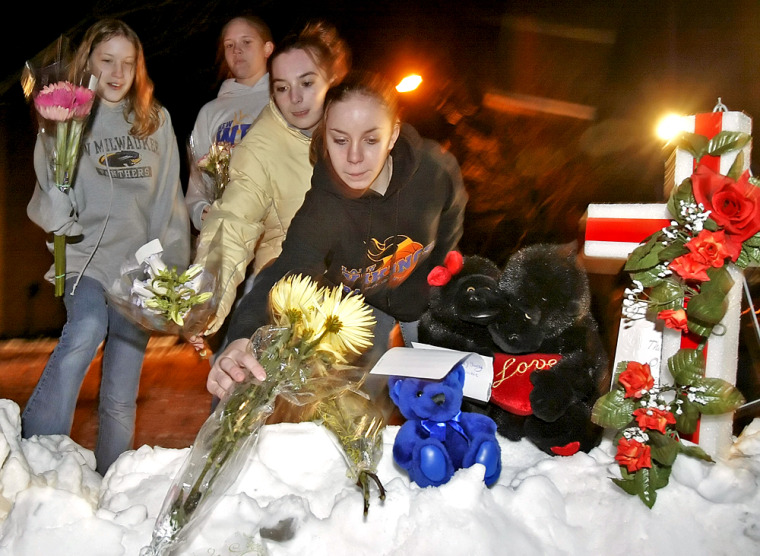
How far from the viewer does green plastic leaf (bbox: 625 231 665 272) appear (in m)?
1.34

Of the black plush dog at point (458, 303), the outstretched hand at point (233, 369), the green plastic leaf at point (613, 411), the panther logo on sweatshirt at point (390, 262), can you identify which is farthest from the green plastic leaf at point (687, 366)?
the outstretched hand at point (233, 369)

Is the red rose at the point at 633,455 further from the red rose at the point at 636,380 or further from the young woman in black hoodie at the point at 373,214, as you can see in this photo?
the young woman in black hoodie at the point at 373,214

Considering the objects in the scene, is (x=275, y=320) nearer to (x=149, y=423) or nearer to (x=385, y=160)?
(x=385, y=160)

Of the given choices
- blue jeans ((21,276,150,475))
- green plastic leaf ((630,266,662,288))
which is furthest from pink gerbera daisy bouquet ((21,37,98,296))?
green plastic leaf ((630,266,662,288))

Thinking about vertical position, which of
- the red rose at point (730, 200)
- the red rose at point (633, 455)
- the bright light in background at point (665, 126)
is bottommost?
the red rose at point (633, 455)

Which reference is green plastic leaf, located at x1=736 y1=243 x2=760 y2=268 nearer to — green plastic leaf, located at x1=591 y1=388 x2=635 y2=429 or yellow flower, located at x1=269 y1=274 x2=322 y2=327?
green plastic leaf, located at x1=591 y1=388 x2=635 y2=429

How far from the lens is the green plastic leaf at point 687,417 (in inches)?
51.0

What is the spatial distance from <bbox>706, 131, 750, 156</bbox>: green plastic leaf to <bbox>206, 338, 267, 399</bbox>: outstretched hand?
1.02m

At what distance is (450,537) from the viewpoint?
1.18 m

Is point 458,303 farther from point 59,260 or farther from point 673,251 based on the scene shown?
point 59,260

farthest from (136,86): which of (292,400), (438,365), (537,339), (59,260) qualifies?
(537,339)

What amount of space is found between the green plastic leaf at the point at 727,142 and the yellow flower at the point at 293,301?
88 centimetres

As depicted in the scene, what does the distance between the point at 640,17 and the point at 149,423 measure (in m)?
2.09

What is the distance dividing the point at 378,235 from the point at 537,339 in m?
0.52
